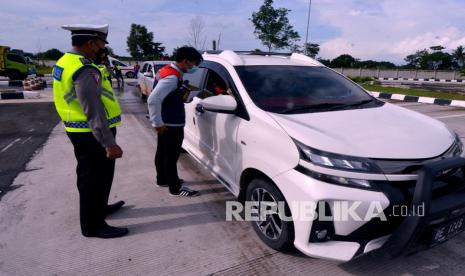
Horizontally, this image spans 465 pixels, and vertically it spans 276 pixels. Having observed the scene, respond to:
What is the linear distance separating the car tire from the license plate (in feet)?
3.14

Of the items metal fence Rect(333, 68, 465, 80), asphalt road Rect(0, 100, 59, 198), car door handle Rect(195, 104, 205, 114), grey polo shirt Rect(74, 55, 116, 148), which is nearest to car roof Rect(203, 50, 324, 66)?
car door handle Rect(195, 104, 205, 114)

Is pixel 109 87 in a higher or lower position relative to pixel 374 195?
higher

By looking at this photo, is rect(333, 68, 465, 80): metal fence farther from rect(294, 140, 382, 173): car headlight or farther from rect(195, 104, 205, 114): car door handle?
rect(294, 140, 382, 173): car headlight

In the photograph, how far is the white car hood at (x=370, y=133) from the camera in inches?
88.9

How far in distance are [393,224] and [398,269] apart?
1.86 ft

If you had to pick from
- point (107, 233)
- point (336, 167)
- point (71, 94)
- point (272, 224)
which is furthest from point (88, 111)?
point (336, 167)

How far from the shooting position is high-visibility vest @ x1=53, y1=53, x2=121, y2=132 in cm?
240

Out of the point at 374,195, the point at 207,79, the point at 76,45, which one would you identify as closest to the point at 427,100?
the point at 207,79

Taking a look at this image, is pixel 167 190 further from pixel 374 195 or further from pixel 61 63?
pixel 374 195

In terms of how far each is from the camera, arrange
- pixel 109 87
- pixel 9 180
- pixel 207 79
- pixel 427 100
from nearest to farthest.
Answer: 1. pixel 109 87
2. pixel 207 79
3. pixel 9 180
4. pixel 427 100

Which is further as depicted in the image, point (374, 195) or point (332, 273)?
point (332, 273)

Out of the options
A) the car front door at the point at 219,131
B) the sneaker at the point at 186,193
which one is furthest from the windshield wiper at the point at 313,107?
the sneaker at the point at 186,193

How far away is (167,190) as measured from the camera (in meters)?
4.02

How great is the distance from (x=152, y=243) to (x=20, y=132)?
5477 millimetres
